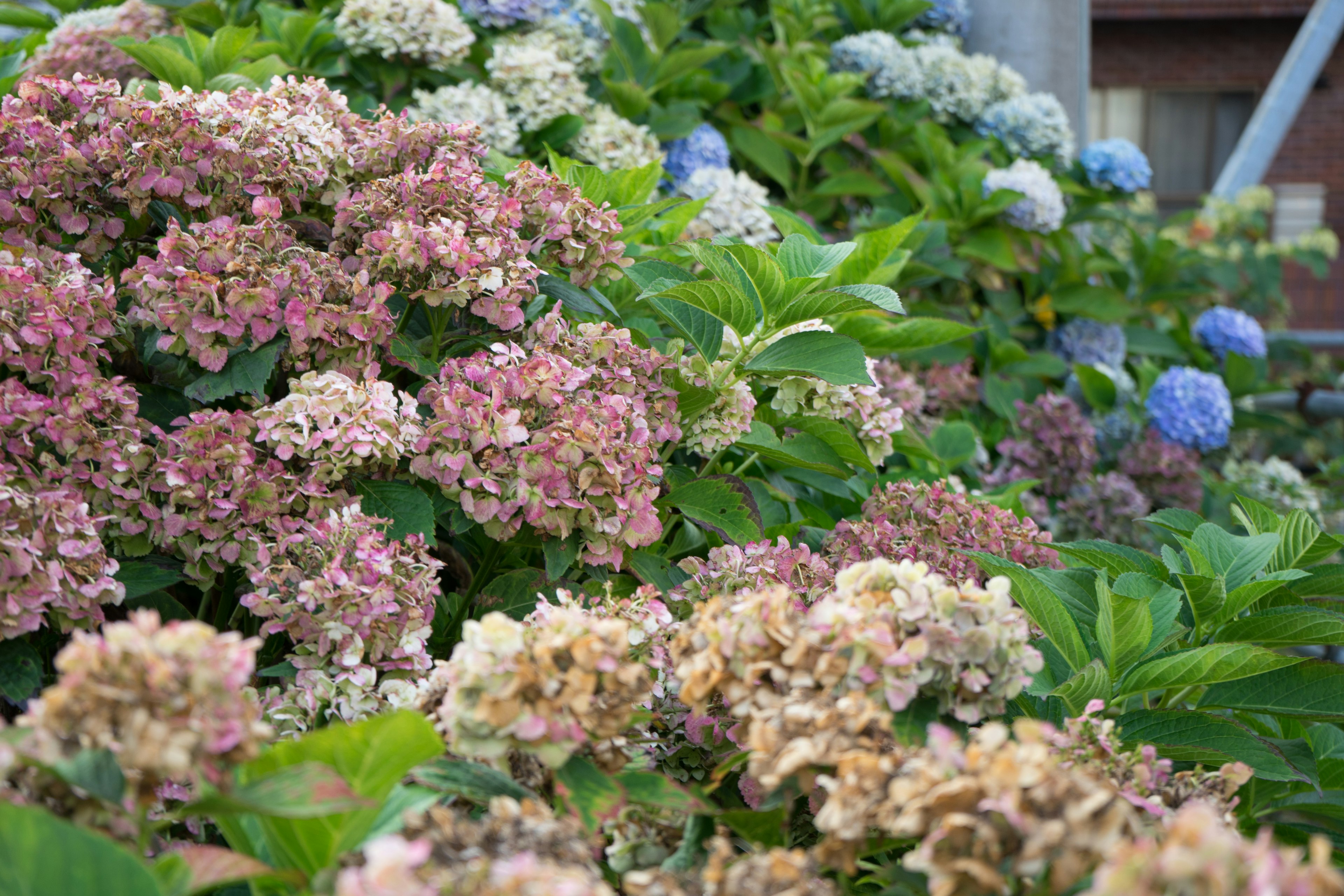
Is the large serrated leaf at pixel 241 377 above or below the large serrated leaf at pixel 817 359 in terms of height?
above

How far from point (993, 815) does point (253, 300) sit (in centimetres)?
91

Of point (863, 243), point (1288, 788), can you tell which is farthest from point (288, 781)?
point (863, 243)

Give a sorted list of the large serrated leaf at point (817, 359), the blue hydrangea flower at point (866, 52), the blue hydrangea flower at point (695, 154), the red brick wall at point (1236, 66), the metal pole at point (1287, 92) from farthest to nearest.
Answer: the red brick wall at point (1236, 66) → the metal pole at point (1287, 92) → the blue hydrangea flower at point (866, 52) → the blue hydrangea flower at point (695, 154) → the large serrated leaf at point (817, 359)

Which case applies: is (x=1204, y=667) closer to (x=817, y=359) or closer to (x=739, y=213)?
(x=817, y=359)

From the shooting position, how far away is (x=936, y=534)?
1447 millimetres

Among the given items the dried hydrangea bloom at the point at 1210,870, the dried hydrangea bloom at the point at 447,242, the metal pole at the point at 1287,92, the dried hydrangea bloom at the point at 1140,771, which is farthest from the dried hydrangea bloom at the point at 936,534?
the metal pole at the point at 1287,92

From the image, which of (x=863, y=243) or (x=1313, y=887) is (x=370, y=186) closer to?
(x=863, y=243)

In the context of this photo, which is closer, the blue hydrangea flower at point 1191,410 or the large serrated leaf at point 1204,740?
the large serrated leaf at point 1204,740

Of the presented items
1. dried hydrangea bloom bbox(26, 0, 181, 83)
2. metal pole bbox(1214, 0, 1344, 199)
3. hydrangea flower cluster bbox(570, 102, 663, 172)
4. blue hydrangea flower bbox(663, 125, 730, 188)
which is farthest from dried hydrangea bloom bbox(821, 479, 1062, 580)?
metal pole bbox(1214, 0, 1344, 199)

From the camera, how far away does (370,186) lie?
1352mm

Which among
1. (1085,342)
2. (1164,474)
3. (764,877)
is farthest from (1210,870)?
(1085,342)

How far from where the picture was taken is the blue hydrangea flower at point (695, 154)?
2.77 metres

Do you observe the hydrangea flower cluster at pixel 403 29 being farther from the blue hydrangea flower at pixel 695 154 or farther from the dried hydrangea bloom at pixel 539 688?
the dried hydrangea bloom at pixel 539 688

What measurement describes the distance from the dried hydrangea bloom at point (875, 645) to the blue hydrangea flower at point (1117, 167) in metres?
2.99
